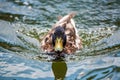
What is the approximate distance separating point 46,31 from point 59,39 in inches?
70.5

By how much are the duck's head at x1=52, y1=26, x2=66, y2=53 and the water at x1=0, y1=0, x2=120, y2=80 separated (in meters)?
0.37

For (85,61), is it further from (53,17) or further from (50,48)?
(53,17)

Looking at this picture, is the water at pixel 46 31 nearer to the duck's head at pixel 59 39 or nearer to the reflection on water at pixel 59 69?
the reflection on water at pixel 59 69

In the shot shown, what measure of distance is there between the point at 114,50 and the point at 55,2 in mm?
3512

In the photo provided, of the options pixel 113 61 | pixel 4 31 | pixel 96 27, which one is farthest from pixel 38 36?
pixel 113 61

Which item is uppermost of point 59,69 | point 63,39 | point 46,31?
point 63,39

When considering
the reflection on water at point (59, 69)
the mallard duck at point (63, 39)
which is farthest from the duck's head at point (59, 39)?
the reflection on water at point (59, 69)

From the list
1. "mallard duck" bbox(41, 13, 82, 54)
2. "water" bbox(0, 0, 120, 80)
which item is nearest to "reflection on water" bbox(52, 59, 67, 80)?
"water" bbox(0, 0, 120, 80)

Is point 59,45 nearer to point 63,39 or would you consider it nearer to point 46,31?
point 63,39

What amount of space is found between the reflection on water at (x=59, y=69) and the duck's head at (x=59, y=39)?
29 cm

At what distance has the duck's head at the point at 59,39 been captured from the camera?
917 centimetres

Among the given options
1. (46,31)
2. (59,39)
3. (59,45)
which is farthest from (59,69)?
(46,31)

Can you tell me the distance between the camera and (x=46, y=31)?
1105 cm

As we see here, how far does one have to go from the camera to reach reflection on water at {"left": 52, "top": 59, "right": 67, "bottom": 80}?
860 cm
